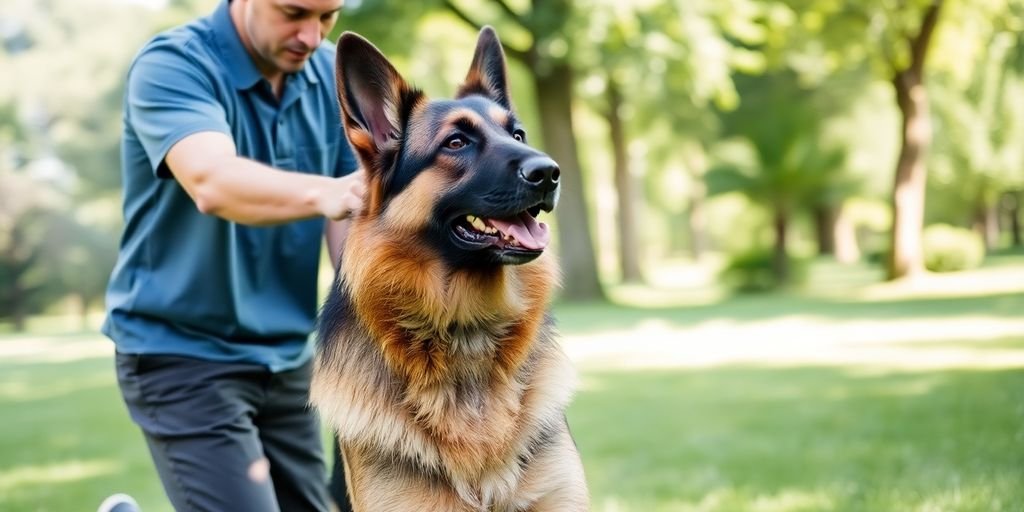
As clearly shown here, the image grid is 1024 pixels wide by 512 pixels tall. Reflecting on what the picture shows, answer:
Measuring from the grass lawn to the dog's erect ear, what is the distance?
11.3ft

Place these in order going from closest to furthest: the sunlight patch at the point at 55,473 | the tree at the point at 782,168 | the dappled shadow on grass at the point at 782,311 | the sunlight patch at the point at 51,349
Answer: the sunlight patch at the point at 55,473
the dappled shadow on grass at the point at 782,311
the sunlight patch at the point at 51,349
the tree at the point at 782,168

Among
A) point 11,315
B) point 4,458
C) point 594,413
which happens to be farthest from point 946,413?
point 11,315

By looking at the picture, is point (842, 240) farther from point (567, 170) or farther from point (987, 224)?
point (567, 170)

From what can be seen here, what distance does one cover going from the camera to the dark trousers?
13.6ft

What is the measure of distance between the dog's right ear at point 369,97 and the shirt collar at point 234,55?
91cm

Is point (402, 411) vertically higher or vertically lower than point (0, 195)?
higher

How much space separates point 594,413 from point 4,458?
5990 mm

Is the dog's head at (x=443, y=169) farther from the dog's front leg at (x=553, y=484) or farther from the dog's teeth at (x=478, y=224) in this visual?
the dog's front leg at (x=553, y=484)

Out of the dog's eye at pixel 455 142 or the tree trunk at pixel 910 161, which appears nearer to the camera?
the dog's eye at pixel 455 142

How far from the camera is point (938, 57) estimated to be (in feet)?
91.7

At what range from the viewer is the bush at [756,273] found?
99.3ft

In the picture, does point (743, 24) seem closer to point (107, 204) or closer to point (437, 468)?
point (437, 468)

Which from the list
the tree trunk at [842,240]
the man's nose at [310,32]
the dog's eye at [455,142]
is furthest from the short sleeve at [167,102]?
the tree trunk at [842,240]

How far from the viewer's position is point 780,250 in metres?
30.0
